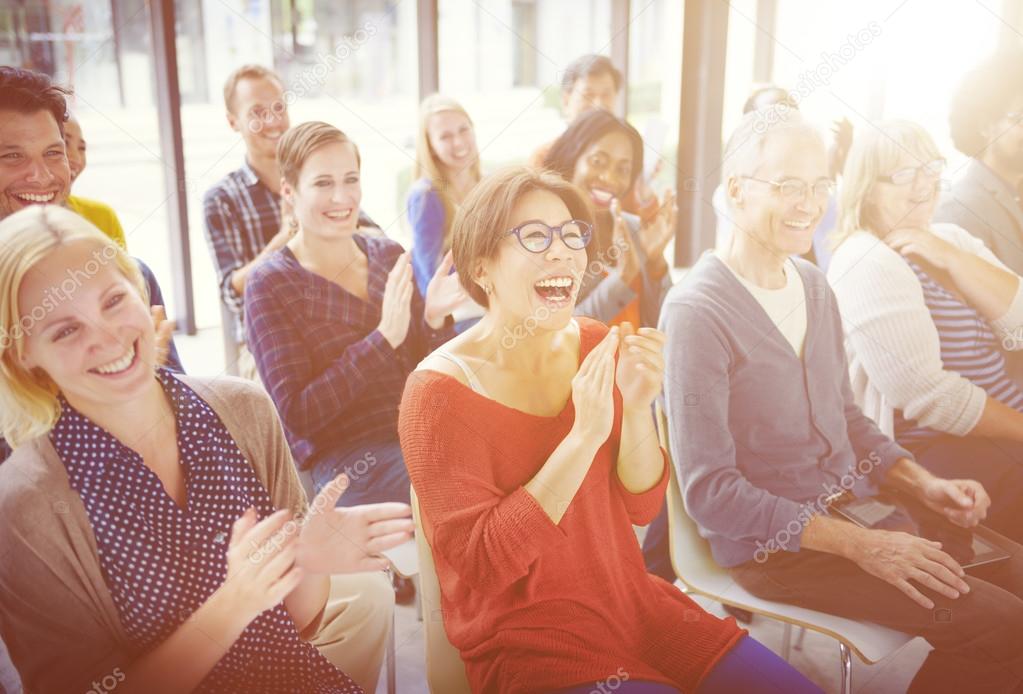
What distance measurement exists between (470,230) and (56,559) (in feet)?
2.69

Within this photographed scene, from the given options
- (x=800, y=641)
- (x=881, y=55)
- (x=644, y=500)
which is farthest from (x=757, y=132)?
(x=800, y=641)

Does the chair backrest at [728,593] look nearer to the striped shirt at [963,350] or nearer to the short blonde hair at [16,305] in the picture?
the striped shirt at [963,350]

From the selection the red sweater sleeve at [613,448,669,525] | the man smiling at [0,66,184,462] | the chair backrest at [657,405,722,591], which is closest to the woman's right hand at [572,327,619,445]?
the red sweater sleeve at [613,448,669,525]

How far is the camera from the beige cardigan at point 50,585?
1.31m

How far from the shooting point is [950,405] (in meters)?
2.15

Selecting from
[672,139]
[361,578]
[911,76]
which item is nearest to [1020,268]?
[911,76]

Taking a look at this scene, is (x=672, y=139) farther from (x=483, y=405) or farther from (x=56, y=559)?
(x=56, y=559)

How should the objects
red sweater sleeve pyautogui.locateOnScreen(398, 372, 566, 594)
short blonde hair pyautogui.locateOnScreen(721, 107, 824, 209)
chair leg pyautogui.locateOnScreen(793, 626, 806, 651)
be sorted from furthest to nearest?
chair leg pyautogui.locateOnScreen(793, 626, 806, 651) < short blonde hair pyautogui.locateOnScreen(721, 107, 824, 209) < red sweater sleeve pyautogui.locateOnScreen(398, 372, 566, 594)

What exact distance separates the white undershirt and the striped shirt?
35 centimetres

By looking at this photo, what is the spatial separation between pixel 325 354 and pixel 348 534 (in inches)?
15.5

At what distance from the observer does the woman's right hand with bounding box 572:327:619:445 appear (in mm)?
1597

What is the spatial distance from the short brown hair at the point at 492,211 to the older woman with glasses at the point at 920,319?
814mm

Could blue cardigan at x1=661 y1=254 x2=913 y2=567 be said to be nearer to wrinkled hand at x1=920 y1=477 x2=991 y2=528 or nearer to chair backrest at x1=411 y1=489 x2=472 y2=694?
wrinkled hand at x1=920 y1=477 x2=991 y2=528

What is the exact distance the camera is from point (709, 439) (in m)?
1.86
